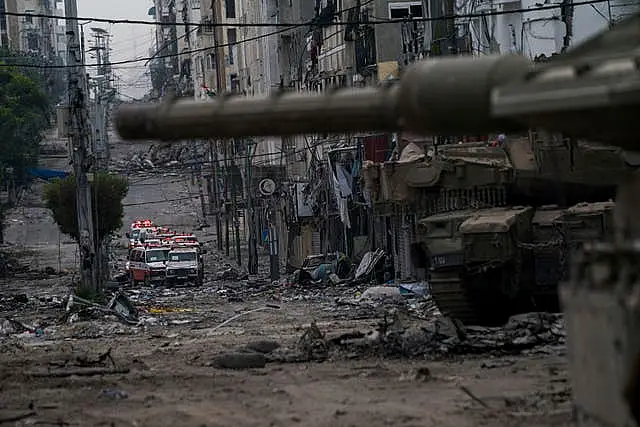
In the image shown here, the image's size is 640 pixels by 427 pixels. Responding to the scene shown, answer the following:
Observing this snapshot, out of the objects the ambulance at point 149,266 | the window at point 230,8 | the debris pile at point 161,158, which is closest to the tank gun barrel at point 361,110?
the ambulance at point 149,266

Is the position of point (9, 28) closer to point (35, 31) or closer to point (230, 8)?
point (35, 31)

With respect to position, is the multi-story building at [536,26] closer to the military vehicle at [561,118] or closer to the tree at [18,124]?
the military vehicle at [561,118]

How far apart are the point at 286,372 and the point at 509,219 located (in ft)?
13.8

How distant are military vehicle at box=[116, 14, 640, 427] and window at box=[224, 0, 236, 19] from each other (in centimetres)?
8663

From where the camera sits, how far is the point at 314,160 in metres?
51.1

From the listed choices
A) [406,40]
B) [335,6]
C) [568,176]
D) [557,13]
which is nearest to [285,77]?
[335,6]

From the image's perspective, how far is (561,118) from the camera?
28.4 feet

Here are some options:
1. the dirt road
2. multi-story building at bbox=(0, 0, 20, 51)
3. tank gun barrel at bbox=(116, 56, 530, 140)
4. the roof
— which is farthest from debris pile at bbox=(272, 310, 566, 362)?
multi-story building at bbox=(0, 0, 20, 51)

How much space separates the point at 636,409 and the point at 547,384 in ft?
21.7

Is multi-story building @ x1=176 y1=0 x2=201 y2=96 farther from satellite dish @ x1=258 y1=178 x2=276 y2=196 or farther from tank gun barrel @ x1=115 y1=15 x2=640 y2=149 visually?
tank gun barrel @ x1=115 y1=15 x2=640 y2=149

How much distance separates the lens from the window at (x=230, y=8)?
9638cm

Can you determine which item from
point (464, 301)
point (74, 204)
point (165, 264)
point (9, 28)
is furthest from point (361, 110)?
point (9, 28)

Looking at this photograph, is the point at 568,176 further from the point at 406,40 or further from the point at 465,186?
the point at 406,40

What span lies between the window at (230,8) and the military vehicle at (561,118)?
8663 centimetres
